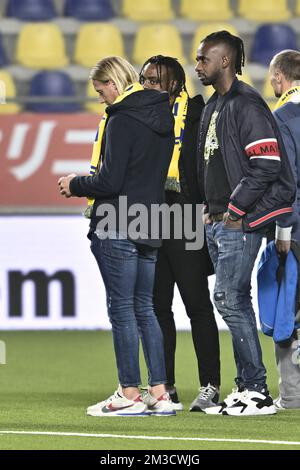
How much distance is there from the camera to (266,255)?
20.0 ft

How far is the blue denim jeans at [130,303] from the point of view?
5582mm

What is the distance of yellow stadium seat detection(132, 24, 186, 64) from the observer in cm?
1257

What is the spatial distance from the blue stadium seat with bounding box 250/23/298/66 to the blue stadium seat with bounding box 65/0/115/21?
165 centimetres

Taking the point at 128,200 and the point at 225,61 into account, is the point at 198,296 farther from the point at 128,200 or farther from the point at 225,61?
the point at 225,61

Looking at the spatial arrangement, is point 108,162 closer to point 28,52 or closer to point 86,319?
point 86,319

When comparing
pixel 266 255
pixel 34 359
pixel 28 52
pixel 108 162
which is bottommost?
pixel 34 359

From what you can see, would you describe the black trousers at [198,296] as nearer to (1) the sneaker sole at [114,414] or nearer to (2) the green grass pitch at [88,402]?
(2) the green grass pitch at [88,402]

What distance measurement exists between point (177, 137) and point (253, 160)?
2.03ft

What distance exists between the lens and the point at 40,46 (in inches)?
500

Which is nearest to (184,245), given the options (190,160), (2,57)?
(190,160)

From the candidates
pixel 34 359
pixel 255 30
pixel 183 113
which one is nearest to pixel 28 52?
pixel 255 30

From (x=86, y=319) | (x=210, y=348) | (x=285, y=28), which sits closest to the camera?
(x=210, y=348)

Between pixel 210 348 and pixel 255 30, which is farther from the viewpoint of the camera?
pixel 255 30

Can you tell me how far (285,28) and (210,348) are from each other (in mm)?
7218
